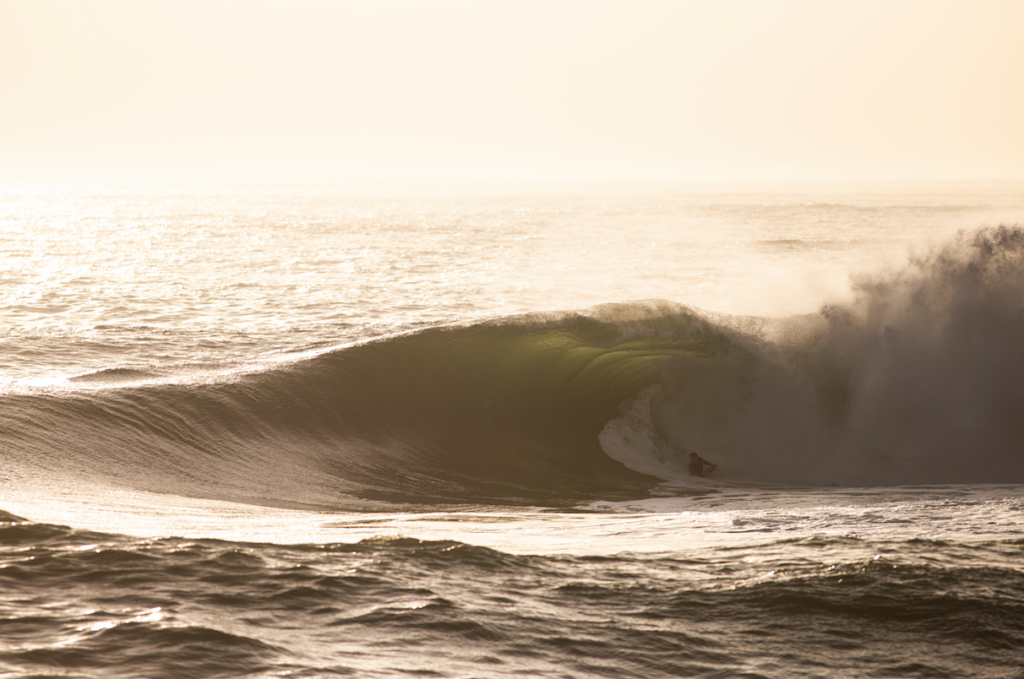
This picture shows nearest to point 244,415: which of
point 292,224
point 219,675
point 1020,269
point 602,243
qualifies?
point 219,675

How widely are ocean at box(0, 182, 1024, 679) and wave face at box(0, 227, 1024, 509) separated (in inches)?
2.0

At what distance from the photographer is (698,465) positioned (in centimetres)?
1231

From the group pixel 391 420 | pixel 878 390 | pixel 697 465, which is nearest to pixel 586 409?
pixel 697 465

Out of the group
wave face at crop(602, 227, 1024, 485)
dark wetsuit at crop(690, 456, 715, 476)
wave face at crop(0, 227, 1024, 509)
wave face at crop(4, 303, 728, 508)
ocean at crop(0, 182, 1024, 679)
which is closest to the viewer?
ocean at crop(0, 182, 1024, 679)

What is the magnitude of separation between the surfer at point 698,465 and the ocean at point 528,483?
23cm

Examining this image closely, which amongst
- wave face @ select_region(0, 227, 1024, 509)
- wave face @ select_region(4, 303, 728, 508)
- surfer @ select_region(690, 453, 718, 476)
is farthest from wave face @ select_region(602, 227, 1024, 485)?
wave face @ select_region(4, 303, 728, 508)

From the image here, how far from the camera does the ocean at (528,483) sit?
4672 millimetres

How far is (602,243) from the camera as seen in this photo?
5400 cm

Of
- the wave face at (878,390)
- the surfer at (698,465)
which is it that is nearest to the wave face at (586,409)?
the wave face at (878,390)

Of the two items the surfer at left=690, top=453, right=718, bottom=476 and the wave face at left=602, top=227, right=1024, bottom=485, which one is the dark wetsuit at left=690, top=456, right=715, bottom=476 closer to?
the surfer at left=690, top=453, right=718, bottom=476

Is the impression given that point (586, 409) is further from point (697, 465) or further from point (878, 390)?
point (878, 390)

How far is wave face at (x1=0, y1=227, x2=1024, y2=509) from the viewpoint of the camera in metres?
10.4

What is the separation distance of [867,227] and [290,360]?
6726cm

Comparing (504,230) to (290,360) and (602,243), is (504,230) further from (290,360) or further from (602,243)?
(290,360)
